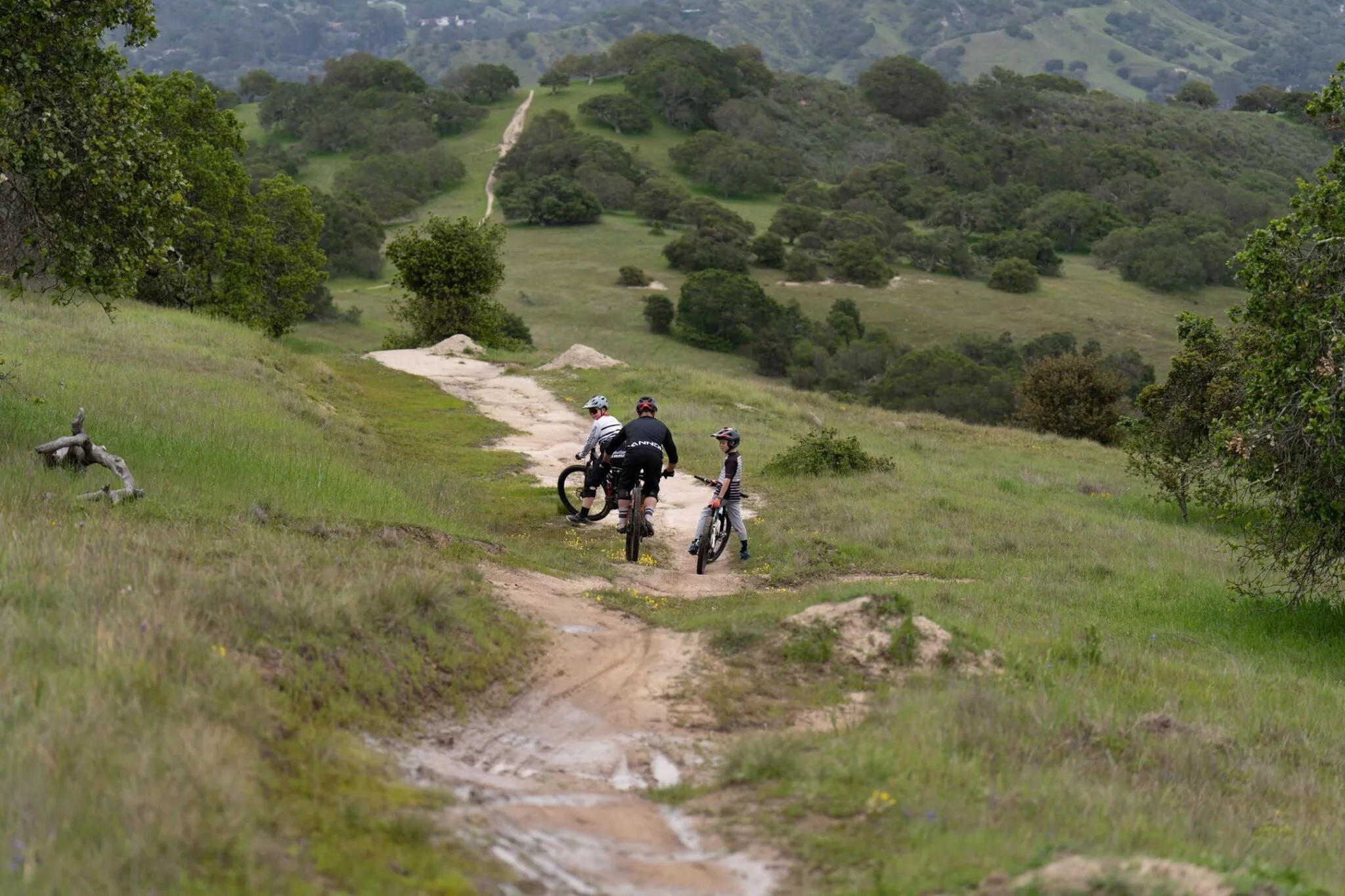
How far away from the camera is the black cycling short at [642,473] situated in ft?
47.4

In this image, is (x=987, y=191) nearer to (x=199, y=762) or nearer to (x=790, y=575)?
(x=790, y=575)

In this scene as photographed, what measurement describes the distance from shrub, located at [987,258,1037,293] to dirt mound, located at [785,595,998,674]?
275 ft

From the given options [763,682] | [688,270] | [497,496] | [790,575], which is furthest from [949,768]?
[688,270]

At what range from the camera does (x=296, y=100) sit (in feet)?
429

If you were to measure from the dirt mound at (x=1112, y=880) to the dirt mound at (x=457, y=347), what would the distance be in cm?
3587

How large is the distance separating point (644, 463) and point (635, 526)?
0.80 meters

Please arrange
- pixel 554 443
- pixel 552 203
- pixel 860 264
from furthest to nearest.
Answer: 1. pixel 552 203
2. pixel 860 264
3. pixel 554 443

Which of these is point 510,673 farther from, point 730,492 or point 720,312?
point 720,312

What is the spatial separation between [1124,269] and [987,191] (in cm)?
2548

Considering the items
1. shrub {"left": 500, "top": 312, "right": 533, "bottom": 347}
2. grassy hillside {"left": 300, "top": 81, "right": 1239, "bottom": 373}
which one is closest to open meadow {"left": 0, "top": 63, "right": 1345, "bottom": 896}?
shrub {"left": 500, "top": 312, "right": 533, "bottom": 347}

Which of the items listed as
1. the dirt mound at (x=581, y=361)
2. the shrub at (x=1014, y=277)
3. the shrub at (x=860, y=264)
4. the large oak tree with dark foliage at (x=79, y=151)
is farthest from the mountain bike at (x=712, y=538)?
the shrub at (x=1014, y=277)

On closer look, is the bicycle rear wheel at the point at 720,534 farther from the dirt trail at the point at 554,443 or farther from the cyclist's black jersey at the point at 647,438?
the cyclist's black jersey at the point at 647,438

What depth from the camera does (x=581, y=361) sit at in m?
38.1

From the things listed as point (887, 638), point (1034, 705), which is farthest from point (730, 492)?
point (1034, 705)
